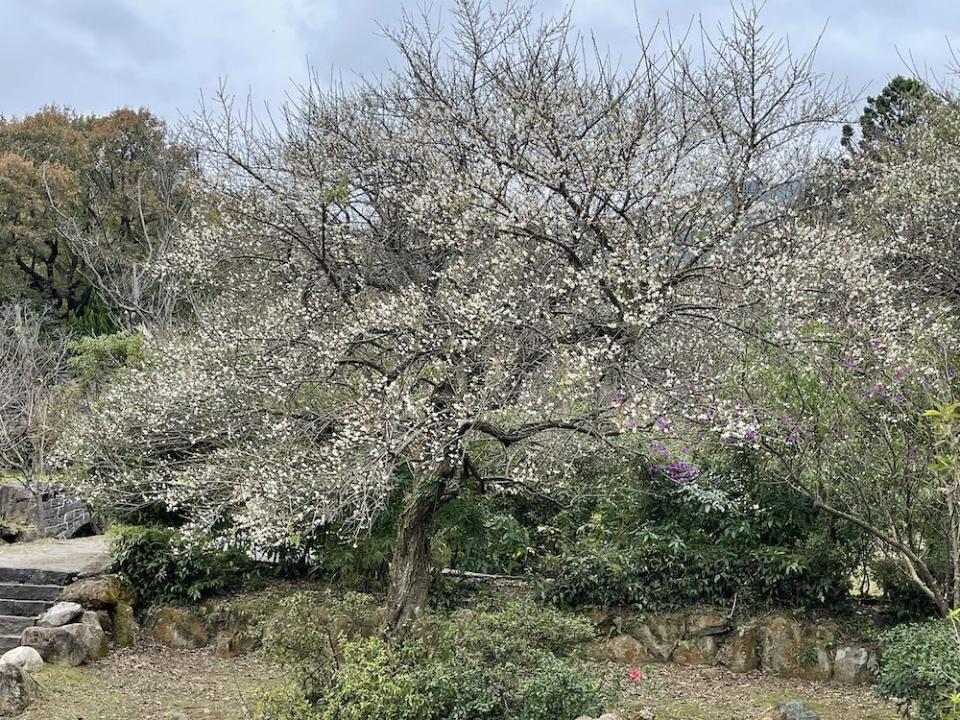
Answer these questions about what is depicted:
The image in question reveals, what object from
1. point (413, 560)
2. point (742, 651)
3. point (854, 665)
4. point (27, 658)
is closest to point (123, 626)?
point (27, 658)

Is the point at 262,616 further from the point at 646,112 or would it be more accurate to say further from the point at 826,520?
the point at 646,112

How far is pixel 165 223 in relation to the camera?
67.9ft

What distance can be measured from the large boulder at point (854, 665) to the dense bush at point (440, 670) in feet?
8.55

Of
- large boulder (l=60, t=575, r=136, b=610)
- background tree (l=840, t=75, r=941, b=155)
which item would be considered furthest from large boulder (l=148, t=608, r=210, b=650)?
background tree (l=840, t=75, r=941, b=155)

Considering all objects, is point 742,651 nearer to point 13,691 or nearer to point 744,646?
point 744,646

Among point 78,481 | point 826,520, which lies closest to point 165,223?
point 78,481

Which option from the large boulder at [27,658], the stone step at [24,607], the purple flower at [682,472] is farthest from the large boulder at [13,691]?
the purple flower at [682,472]

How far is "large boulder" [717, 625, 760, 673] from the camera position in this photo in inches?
270

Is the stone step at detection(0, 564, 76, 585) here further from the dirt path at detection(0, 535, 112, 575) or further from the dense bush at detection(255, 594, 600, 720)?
the dense bush at detection(255, 594, 600, 720)

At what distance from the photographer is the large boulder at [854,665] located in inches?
254

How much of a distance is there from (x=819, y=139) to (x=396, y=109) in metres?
3.54

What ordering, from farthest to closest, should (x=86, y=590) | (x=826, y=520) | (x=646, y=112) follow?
(x=86, y=590) → (x=826, y=520) → (x=646, y=112)

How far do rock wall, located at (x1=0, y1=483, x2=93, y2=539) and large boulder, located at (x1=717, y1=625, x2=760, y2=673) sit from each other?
994cm

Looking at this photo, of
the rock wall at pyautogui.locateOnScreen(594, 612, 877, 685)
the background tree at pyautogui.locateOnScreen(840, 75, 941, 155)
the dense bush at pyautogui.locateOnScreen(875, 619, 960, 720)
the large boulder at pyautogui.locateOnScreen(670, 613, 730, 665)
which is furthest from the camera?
the background tree at pyautogui.locateOnScreen(840, 75, 941, 155)
